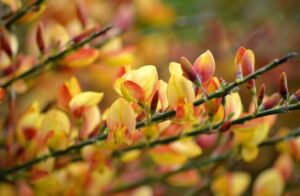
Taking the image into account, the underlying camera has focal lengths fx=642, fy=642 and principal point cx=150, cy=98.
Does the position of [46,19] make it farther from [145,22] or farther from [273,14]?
[273,14]

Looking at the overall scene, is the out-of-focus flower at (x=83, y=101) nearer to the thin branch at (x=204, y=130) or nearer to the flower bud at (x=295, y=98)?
the thin branch at (x=204, y=130)

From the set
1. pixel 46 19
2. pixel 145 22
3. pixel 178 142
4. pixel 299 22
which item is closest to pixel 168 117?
pixel 178 142

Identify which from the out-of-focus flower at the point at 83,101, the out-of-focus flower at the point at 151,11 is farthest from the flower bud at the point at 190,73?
the out-of-focus flower at the point at 151,11

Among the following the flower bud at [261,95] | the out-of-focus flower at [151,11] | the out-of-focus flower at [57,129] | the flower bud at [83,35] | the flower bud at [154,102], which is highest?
the out-of-focus flower at [151,11]

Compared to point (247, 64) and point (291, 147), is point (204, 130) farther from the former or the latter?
point (291, 147)

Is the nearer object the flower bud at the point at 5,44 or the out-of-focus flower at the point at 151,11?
the flower bud at the point at 5,44

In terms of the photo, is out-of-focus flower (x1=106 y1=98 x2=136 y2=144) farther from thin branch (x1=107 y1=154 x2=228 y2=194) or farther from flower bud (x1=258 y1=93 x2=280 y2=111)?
thin branch (x1=107 y1=154 x2=228 y2=194)

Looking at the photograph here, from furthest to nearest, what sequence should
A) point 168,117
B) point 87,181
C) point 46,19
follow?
point 46,19 < point 87,181 < point 168,117

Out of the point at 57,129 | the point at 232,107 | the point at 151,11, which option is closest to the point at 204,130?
the point at 232,107
